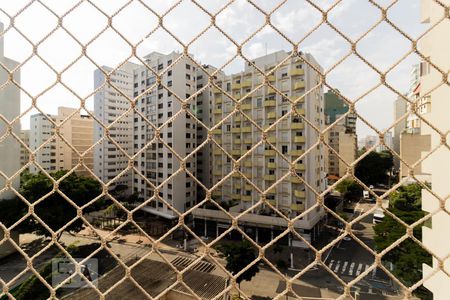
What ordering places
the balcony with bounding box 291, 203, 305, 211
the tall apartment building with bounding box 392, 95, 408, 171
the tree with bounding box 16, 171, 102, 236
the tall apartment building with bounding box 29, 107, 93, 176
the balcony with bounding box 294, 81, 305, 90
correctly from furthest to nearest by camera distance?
the tall apartment building with bounding box 29, 107, 93, 176 < the tall apartment building with bounding box 392, 95, 408, 171 < the balcony with bounding box 291, 203, 305, 211 < the balcony with bounding box 294, 81, 305, 90 < the tree with bounding box 16, 171, 102, 236

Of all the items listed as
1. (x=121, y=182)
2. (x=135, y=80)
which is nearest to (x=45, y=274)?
(x=135, y=80)

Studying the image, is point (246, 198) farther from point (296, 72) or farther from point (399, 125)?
point (399, 125)

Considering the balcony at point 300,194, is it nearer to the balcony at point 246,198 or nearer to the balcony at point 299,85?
the balcony at point 246,198

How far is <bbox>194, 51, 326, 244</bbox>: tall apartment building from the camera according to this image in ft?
21.0

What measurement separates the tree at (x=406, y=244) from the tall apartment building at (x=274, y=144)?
6.11 ft

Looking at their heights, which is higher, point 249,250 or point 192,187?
point 192,187

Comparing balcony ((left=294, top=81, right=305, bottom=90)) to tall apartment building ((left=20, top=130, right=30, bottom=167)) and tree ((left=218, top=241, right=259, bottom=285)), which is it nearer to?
tree ((left=218, top=241, right=259, bottom=285))

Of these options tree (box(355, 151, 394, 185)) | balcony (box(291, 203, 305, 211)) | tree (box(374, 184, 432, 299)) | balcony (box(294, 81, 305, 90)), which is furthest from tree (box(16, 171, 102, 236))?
tree (box(355, 151, 394, 185))

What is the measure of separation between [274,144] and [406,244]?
12.2 ft

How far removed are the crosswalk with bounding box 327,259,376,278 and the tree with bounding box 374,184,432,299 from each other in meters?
1.21

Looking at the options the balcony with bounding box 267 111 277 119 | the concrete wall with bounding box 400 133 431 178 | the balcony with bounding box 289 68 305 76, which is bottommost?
the concrete wall with bounding box 400 133 431 178

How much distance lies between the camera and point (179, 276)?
662 millimetres

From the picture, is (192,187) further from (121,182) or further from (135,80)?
(121,182)

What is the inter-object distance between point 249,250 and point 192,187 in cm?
420
